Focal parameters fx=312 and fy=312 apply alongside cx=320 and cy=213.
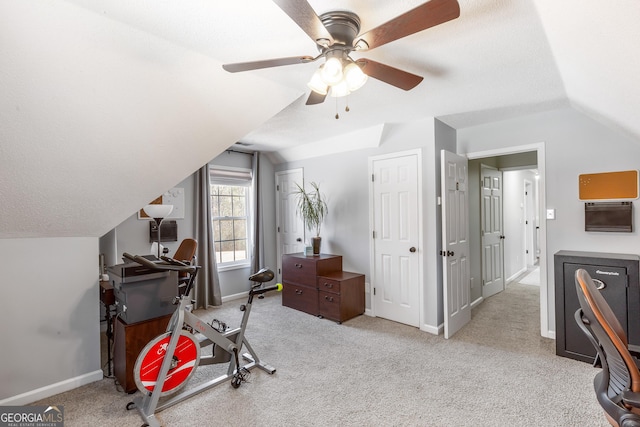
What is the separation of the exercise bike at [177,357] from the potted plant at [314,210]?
5.96 feet

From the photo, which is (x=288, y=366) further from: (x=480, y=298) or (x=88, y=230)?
(x=480, y=298)

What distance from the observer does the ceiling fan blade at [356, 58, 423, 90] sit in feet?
5.38

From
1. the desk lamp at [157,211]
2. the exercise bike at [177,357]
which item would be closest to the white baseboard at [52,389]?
the exercise bike at [177,357]

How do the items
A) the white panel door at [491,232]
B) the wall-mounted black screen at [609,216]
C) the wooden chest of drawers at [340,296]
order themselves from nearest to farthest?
the wall-mounted black screen at [609,216] < the wooden chest of drawers at [340,296] < the white panel door at [491,232]

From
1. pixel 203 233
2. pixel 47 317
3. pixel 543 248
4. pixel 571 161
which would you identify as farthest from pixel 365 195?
pixel 47 317

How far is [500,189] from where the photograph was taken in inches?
205

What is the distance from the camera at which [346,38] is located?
5.12 ft

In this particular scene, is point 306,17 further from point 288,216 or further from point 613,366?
point 288,216

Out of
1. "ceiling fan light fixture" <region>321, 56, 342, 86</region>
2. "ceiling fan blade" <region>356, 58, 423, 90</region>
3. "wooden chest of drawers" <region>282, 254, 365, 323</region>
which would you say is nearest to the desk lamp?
"wooden chest of drawers" <region>282, 254, 365, 323</region>

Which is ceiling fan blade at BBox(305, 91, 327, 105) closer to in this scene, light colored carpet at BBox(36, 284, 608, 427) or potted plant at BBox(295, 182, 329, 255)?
light colored carpet at BBox(36, 284, 608, 427)

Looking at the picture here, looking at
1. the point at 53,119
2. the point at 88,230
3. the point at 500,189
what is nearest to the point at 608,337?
the point at 53,119

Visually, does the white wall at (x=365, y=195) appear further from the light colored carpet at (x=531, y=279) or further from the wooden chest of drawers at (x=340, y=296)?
the light colored carpet at (x=531, y=279)

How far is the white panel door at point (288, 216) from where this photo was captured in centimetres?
492

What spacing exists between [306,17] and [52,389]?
3.08 metres
